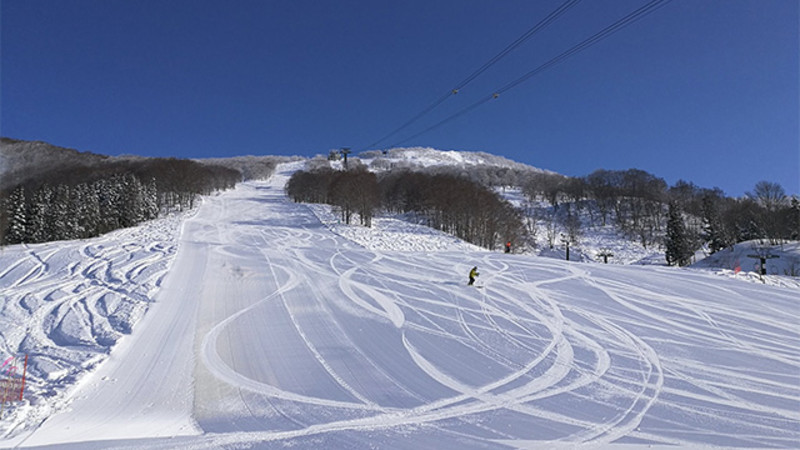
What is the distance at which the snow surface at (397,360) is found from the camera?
4.90 m

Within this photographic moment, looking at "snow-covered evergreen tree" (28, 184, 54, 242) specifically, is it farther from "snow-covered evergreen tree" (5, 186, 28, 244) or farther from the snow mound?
the snow mound

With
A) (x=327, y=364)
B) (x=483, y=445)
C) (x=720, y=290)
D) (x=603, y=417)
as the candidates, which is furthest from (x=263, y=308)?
(x=720, y=290)

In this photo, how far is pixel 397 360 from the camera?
23.8 ft

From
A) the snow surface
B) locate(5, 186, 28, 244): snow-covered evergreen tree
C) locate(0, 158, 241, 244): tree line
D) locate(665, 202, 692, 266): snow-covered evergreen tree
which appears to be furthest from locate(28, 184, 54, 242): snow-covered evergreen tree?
locate(665, 202, 692, 266): snow-covered evergreen tree

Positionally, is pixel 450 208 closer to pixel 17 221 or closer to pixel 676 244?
pixel 676 244

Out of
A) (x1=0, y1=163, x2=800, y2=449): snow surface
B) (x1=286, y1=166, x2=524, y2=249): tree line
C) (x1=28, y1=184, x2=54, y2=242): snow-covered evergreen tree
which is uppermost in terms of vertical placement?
(x1=286, y1=166, x2=524, y2=249): tree line

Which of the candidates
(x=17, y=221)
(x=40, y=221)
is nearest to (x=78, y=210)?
(x=40, y=221)

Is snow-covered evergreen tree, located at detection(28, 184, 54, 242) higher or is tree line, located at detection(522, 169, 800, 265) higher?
tree line, located at detection(522, 169, 800, 265)

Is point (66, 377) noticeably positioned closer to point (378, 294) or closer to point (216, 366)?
point (216, 366)

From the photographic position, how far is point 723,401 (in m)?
5.67

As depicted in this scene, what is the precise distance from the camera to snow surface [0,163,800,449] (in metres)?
4.90

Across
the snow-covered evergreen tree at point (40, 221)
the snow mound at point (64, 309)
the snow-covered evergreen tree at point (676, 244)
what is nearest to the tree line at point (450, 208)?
the snow-covered evergreen tree at point (676, 244)

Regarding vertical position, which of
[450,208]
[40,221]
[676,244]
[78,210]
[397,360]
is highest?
[450,208]

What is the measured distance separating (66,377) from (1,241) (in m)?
48.3
